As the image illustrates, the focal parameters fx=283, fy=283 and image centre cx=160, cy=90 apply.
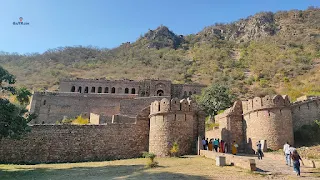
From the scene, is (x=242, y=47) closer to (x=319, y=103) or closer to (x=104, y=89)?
(x=104, y=89)

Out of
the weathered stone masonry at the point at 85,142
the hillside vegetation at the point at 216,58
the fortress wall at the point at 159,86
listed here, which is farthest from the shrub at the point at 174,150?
the hillside vegetation at the point at 216,58

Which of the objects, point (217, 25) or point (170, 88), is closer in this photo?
point (170, 88)

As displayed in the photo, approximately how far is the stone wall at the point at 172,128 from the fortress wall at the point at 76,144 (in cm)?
180

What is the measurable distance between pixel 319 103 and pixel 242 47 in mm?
80560

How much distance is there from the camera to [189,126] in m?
17.6

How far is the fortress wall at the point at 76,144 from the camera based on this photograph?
18.8 m

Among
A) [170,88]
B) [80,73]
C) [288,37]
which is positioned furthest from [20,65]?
[288,37]

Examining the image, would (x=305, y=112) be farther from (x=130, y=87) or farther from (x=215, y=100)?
(x=130, y=87)

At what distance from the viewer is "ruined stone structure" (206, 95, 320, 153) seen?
683 inches

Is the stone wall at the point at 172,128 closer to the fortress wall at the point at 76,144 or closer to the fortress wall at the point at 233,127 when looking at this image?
the fortress wall at the point at 76,144

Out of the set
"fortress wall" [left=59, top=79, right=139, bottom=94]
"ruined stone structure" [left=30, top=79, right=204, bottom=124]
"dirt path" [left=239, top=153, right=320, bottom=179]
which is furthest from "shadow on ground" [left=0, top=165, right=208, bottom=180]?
"fortress wall" [left=59, top=79, right=139, bottom=94]

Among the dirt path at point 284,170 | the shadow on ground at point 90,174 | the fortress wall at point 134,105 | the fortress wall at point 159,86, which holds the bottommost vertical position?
the shadow on ground at point 90,174

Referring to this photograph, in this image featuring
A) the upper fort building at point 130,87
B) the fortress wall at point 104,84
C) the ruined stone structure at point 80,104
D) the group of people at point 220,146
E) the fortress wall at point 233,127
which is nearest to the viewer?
the group of people at point 220,146

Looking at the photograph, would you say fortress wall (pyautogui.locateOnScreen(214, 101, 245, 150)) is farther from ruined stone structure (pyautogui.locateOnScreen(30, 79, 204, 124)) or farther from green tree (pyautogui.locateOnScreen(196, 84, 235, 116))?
ruined stone structure (pyautogui.locateOnScreen(30, 79, 204, 124))
